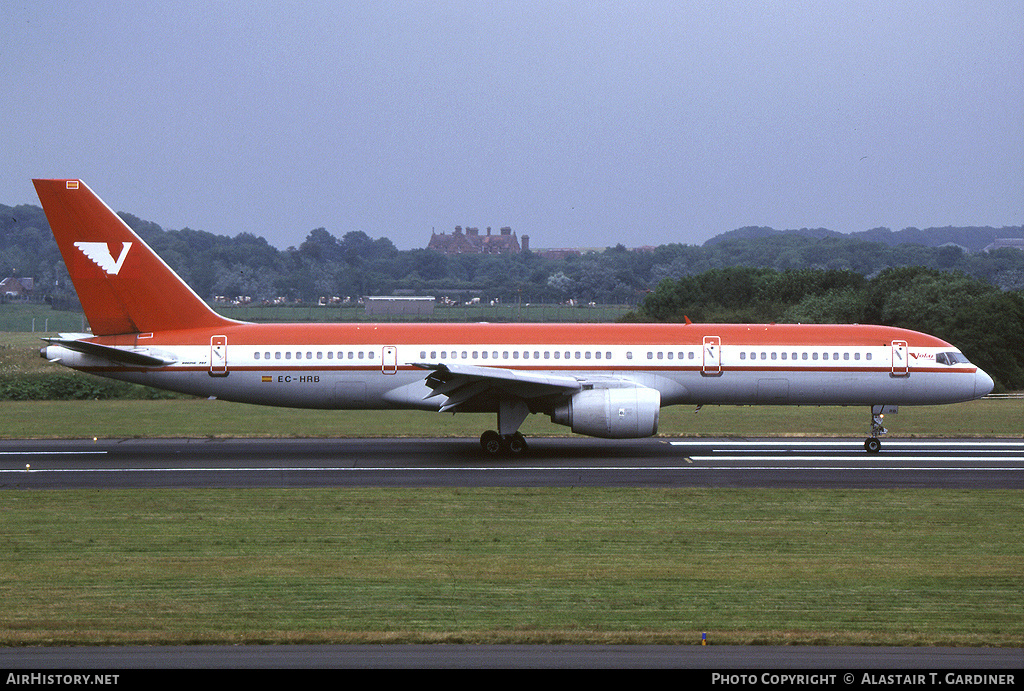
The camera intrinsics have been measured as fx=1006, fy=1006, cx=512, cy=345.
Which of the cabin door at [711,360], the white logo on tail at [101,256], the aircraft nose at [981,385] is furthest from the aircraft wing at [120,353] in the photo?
the aircraft nose at [981,385]

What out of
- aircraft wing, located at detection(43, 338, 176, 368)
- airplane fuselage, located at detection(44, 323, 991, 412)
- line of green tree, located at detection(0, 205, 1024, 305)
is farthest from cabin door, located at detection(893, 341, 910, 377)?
line of green tree, located at detection(0, 205, 1024, 305)

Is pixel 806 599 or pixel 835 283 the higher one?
pixel 835 283

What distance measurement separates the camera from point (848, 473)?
76.9 feet

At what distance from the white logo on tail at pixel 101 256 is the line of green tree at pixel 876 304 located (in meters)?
34.7

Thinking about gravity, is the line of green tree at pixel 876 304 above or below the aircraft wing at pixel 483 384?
above

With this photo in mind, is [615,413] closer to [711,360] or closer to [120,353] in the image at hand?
[711,360]

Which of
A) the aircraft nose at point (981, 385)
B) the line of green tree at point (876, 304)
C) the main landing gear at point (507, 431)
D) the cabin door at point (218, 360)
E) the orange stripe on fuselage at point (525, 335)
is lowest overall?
the main landing gear at point (507, 431)

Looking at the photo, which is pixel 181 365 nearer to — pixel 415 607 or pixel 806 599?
pixel 415 607

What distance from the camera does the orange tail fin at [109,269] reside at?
90.4 feet

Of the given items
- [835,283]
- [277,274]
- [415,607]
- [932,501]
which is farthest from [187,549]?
[277,274]

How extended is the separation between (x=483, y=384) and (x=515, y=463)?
92.5 inches

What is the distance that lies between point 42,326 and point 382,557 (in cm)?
6203

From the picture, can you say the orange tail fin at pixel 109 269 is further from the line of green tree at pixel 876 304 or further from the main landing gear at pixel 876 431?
the line of green tree at pixel 876 304

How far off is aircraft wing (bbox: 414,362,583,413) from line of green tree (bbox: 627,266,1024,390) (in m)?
30.1
